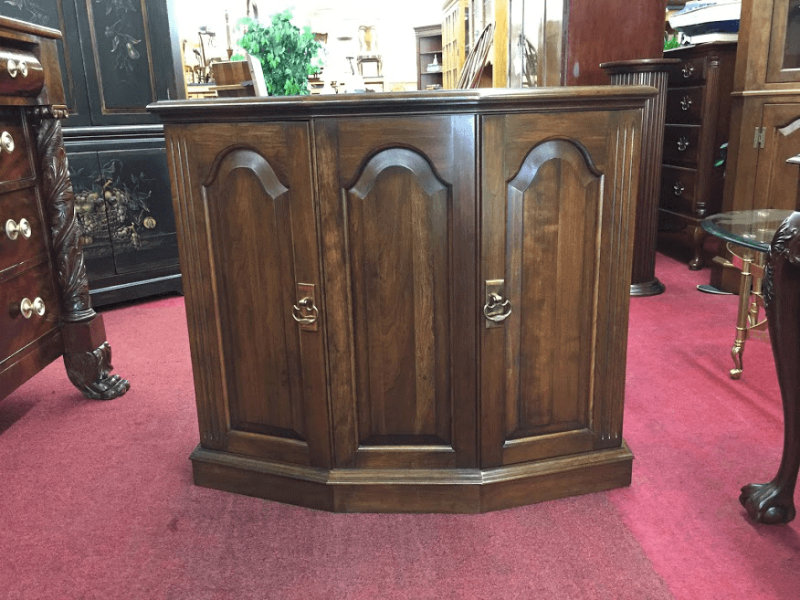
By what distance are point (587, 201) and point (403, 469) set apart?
2.51 ft

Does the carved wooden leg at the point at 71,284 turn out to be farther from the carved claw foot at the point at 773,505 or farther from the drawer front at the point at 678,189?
the drawer front at the point at 678,189

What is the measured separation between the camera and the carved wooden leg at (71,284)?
221cm

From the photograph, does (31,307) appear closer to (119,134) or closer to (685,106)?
(119,134)

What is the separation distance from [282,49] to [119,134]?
1.33 metres

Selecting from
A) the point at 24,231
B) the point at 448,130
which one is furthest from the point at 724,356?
the point at 24,231

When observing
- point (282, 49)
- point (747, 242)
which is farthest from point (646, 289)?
point (282, 49)

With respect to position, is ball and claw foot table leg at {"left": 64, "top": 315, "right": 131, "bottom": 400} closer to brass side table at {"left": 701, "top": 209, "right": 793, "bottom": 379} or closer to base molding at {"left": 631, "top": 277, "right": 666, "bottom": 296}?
brass side table at {"left": 701, "top": 209, "right": 793, "bottom": 379}

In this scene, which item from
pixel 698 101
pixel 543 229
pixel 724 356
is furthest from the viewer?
pixel 698 101

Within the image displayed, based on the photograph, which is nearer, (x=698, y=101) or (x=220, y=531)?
(x=220, y=531)

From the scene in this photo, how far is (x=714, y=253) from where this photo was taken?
13.3 feet

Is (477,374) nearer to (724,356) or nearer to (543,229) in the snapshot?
(543,229)

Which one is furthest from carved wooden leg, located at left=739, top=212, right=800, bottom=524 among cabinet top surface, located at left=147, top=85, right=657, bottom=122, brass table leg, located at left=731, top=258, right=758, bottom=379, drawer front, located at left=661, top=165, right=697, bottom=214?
drawer front, located at left=661, top=165, right=697, bottom=214

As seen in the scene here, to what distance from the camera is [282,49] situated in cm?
243

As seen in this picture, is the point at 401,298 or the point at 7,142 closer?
the point at 401,298
